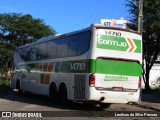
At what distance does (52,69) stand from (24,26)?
40.6 metres

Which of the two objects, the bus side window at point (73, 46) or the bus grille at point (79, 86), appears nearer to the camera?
the bus grille at point (79, 86)

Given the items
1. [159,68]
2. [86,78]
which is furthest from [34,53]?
[159,68]

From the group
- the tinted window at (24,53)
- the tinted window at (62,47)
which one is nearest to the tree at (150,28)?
the tinted window at (24,53)

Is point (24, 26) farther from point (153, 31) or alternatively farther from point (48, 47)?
point (48, 47)

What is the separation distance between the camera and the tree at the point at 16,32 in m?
61.3

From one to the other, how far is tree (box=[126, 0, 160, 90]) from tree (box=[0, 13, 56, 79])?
22.9 m

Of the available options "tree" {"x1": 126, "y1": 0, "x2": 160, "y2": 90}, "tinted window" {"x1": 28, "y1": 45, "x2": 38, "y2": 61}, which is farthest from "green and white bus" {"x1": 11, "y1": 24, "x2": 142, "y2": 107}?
"tree" {"x1": 126, "y1": 0, "x2": 160, "y2": 90}

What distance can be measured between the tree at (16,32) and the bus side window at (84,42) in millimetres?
42137

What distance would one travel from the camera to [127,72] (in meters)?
19.4

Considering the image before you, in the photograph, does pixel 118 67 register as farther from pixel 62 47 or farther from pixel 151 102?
pixel 151 102

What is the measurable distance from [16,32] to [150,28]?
29776mm

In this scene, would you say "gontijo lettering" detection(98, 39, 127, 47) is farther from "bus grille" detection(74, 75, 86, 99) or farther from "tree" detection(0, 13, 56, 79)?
"tree" detection(0, 13, 56, 79)

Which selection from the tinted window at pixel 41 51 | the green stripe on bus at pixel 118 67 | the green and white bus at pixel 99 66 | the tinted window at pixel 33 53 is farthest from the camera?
the tinted window at pixel 33 53

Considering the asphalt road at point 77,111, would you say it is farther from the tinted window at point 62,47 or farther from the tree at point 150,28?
the tree at point 150,28
